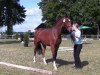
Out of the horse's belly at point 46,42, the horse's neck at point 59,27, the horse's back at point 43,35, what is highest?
the horse's neck at point 59,27

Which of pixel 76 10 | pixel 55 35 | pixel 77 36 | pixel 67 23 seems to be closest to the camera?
pixel 67 23

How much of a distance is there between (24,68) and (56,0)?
227 feet

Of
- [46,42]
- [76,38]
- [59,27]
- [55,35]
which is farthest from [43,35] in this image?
[76,38]

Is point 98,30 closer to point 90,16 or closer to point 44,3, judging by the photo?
point 90,16

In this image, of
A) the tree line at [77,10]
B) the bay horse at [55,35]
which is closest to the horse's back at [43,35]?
the bay horse at [55,35]

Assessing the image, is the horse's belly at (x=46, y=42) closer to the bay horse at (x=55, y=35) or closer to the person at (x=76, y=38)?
the bay horse at (x=55, y=35)

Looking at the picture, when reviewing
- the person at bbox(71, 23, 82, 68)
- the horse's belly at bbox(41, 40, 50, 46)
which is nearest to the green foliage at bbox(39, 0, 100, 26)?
the horse's belly at bbox(41, 40, 50, 46)

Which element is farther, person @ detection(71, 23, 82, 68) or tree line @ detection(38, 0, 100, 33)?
tree line @ detection(38, 0, 100, 33)

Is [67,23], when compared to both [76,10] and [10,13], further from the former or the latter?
[76,10]

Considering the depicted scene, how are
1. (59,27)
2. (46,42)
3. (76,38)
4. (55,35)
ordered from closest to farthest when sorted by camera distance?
1. (76,38)
2. (59,27)
3. (55,35)
4. (46,42)

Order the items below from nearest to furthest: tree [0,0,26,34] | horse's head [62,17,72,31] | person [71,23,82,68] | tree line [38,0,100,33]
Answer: horse's head [62,17,72,31]
person [71,23,82,68]
tree [0,0,26,34]
tree line [38,0,100,33]

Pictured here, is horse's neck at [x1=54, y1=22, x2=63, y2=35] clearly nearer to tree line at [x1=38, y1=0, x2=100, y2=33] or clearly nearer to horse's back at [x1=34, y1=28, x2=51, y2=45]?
horse's back at [x1=34, y1=28, x2=51, y2=45]

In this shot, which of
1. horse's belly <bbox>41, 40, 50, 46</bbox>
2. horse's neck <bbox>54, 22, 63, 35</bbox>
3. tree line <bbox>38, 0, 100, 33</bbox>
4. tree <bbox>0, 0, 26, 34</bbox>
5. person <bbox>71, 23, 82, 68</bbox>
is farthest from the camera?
tree line <bbox>38, 0, 100, 33</bbox>

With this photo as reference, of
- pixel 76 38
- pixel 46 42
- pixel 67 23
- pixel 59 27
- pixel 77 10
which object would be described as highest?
pixel 77 10
